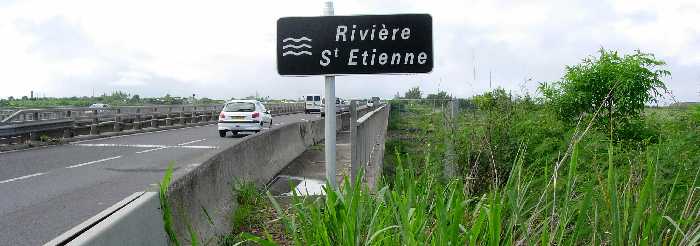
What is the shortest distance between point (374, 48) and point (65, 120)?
20019mm

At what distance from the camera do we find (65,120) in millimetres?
23328

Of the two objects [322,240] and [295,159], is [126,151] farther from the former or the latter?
[322,240]

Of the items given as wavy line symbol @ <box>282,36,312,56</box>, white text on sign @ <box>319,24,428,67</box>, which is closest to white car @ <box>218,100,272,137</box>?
wavy line symbol @ <box>282,36,312,56</box>

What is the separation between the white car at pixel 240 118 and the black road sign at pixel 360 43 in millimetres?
20736

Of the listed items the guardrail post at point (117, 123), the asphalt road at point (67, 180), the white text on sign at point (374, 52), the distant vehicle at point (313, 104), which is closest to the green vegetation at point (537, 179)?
the white text on sign at point (374, 52)

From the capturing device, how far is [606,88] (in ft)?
48.2

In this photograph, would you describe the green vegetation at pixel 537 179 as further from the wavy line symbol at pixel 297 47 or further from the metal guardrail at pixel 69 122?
the metal guardrail at pixel 69 122

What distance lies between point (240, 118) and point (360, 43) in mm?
21055

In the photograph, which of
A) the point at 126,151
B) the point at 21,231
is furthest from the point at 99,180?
the point at 126,151

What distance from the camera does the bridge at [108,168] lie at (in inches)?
214

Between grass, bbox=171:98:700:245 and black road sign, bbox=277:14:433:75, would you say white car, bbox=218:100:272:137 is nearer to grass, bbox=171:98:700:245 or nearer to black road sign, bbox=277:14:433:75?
grass, bbox=171:98:700:245

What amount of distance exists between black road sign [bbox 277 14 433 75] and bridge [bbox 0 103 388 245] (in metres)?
0.52

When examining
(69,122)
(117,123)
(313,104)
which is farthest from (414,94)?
(313,104)

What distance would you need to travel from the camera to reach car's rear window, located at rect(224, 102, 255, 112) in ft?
89.2
